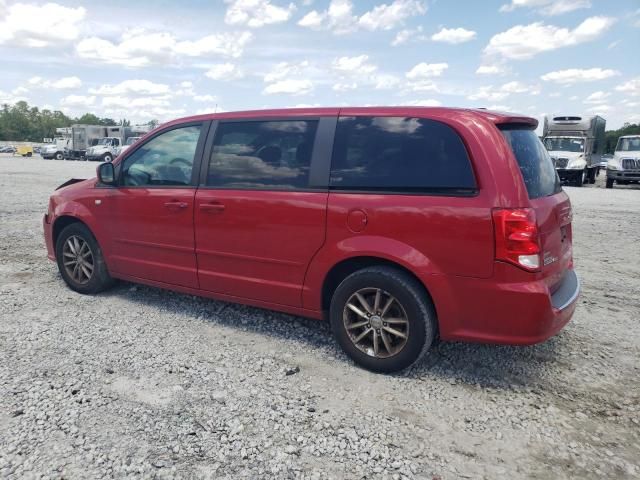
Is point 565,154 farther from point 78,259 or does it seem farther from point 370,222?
point 78,259

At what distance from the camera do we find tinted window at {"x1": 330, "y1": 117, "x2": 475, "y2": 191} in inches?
128

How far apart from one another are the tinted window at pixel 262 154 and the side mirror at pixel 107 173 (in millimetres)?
1180

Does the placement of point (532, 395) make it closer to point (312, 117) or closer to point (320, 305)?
point (320, 305)

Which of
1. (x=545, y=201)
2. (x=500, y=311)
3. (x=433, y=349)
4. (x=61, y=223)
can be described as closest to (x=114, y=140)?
(x=61, y=223)

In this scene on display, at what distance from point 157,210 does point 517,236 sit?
9.92 feet

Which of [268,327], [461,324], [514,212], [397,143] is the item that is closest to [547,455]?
[461,324]

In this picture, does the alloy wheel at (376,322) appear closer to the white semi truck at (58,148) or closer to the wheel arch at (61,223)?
the wheel arch at (61,223)

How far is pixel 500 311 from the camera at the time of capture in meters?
3.13

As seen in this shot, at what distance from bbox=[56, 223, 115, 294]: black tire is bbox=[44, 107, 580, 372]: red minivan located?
640 millimetres

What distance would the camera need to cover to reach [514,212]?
3035mm

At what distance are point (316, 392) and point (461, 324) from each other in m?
1.05

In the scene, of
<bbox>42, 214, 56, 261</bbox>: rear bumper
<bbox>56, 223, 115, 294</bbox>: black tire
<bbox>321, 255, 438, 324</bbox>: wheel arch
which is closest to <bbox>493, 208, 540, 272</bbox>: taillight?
<bbox>321, 255, 438, 324</bbox>: wheel arch

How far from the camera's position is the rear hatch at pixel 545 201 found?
3.18 metres

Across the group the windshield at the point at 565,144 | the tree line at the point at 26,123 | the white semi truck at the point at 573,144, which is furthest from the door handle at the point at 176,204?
the tree line at the point at 26,123
